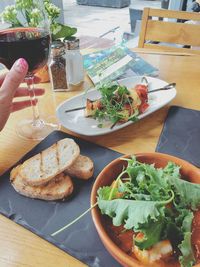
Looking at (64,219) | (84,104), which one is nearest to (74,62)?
(84,104)

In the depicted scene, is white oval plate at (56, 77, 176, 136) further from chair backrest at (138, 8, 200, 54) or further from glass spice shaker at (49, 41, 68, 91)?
chair backrest at (138, 8, 200, 54)

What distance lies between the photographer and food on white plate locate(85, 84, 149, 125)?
669mm

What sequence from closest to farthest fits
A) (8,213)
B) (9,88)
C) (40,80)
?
(8,213) < (9,88) < (40,80)

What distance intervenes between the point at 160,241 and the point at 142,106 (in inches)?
17.5

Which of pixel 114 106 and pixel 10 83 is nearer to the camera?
pixel 10 83

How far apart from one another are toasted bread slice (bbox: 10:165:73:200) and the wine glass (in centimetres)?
17

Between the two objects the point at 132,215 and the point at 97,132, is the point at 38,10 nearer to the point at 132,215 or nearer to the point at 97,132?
the point at 97,132

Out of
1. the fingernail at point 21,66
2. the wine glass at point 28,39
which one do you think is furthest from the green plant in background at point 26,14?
the fingernail at point 21,66

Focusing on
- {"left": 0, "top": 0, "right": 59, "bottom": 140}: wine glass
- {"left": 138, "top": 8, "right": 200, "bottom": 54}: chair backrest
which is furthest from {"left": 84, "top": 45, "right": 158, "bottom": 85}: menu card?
{"left": 138, "top": 8, "right": 200, "bottom": 54}: chair backrest

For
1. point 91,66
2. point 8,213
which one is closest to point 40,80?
point 91,66

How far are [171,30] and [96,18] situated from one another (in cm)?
458

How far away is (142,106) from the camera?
72cm

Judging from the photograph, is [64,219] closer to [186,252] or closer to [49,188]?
[49,188]

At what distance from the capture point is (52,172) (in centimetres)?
48
